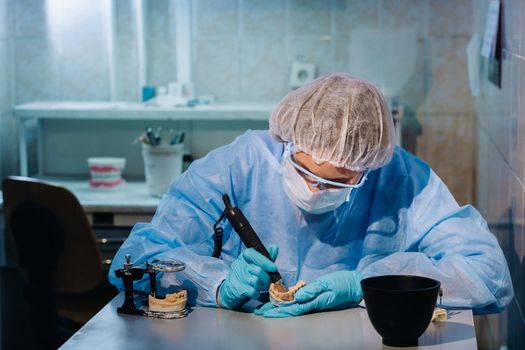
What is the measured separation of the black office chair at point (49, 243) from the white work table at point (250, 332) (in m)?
1.08

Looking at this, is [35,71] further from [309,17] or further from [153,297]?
[153,297]

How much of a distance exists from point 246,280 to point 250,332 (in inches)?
4.8

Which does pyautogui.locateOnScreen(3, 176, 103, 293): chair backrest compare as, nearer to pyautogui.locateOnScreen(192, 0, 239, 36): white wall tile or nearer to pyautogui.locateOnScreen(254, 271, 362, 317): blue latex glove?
pyautogui.locateOnScreen(192, 0, 239, 36): white wall tile

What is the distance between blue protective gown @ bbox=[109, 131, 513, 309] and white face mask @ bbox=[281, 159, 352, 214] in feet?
0.24

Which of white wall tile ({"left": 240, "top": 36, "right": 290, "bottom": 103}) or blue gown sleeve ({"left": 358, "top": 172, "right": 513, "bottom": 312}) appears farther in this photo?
Answer: white wall tile ({"left": 240, "top": 36, "right": 290, "bottom": 103})

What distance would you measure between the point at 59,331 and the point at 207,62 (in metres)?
1.20

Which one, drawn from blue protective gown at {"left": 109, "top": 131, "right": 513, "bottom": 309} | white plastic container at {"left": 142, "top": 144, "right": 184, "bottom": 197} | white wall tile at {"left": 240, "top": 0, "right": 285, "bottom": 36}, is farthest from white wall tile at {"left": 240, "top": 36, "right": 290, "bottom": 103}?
blue protective gown at {"left": 109, "top": 131, "right": 513, "bottom": 309}

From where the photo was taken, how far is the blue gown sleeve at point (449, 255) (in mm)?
1699

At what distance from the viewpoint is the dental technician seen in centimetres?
170

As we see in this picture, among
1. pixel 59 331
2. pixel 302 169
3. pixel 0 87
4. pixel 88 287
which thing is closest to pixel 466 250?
pixel 302 169

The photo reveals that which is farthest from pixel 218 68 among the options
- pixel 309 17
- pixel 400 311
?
pixel 400 311

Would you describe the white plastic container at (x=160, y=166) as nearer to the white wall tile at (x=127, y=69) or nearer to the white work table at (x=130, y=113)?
the white work table at (x=130, y=113)

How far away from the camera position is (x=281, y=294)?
1.67 m

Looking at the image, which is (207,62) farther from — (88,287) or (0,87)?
(88,287)
